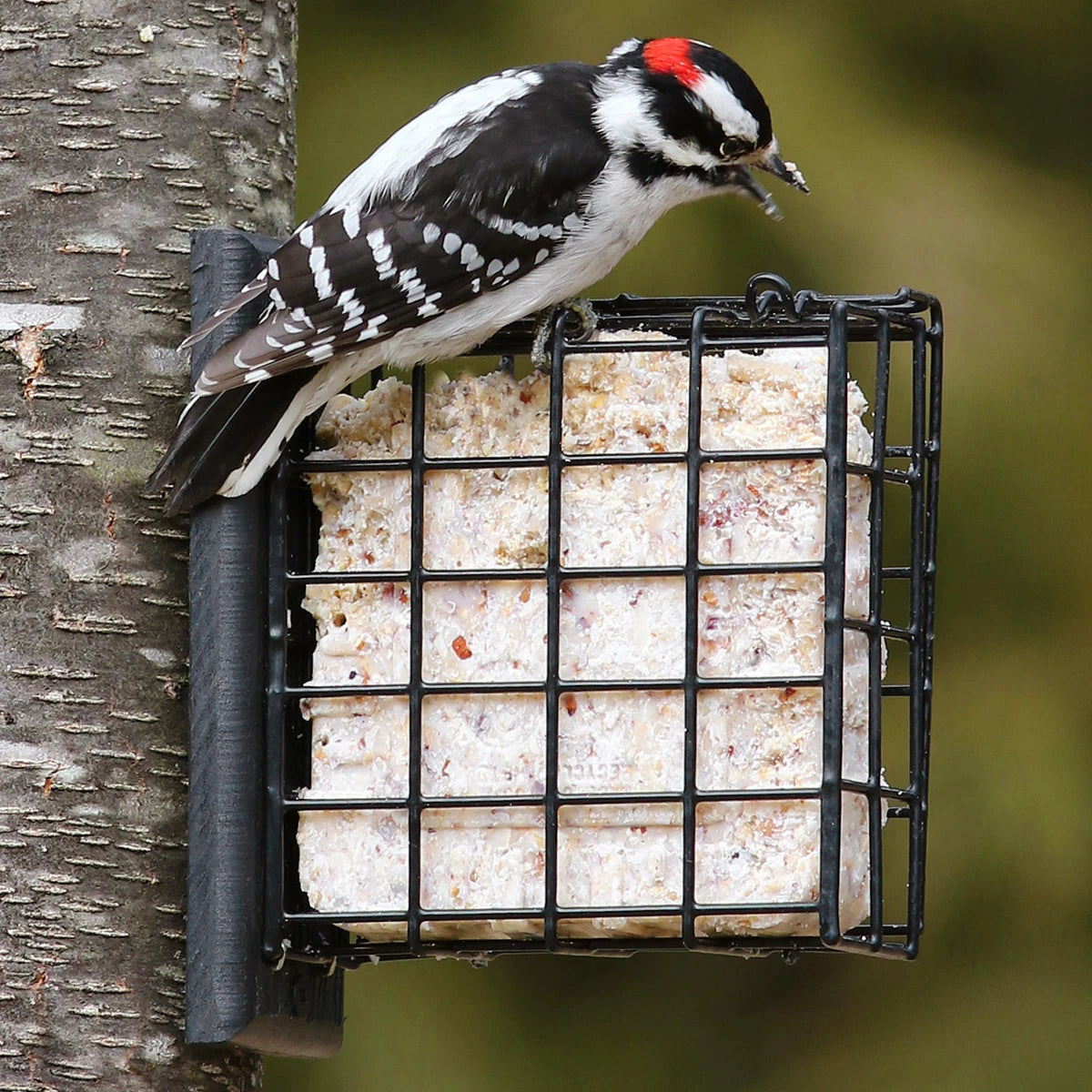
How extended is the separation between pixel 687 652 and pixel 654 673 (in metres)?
0.05

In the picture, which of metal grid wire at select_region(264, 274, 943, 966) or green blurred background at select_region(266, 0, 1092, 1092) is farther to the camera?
green blurred background at select_region(266, 0, 1092, 1092)

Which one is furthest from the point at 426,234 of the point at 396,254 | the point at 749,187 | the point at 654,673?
the point at 654,673

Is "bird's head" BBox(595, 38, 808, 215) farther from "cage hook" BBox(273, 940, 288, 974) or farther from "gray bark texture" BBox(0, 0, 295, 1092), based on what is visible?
"cage hook" BBox(273, 940, 288, 974)

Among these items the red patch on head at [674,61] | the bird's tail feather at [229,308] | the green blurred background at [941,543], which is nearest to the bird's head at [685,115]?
the red patch on head at [674,61]

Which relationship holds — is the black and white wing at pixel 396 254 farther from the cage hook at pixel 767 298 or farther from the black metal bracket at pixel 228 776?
the cage hook at pixel 767 298

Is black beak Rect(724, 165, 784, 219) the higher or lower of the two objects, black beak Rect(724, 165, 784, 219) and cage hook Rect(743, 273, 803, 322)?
the higher

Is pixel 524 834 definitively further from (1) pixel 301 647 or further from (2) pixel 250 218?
(2) pixel 250 218

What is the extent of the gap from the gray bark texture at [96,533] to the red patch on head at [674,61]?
54 cm

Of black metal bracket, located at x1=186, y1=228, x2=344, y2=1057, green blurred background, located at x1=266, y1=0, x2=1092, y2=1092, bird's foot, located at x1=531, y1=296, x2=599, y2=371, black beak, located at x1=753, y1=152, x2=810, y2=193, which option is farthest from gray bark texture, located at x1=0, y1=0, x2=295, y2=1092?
green blurred background, located at x1=266, y1=0, x2=1092, y2=1092

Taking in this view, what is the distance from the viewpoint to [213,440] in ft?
6.84

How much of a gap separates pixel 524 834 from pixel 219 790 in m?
0.33

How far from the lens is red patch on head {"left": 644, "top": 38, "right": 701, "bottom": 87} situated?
2.37m

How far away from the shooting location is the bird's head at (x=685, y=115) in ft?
7.70

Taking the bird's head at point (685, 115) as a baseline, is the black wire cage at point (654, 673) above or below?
below
